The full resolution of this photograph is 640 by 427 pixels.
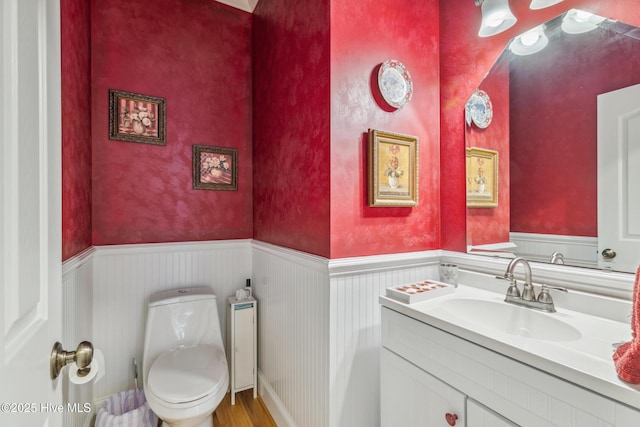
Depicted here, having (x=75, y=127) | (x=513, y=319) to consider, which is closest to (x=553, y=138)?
(x=513, y=319)

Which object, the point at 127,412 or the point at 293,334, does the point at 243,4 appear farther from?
the point at 127,412

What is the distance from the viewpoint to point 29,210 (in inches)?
20.8

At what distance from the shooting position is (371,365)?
4.76 ft

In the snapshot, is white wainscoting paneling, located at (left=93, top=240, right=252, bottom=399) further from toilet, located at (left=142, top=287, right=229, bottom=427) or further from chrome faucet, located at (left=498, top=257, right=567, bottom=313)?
Result: chrome faucet, located at (left=498, top=257, right=567, bottom=313)

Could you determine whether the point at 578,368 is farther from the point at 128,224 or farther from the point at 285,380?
the point at 128,224

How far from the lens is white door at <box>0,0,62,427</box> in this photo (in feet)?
1.44

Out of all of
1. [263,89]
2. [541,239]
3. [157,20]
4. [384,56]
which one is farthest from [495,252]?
[157,20]

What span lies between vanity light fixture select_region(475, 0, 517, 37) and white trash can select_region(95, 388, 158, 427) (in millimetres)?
2881

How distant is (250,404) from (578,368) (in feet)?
6.38

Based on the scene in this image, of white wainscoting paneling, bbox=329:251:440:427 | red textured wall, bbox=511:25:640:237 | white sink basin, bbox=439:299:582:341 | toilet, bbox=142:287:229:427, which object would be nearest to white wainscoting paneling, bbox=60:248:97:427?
toilet, bbox=142:287:229:427

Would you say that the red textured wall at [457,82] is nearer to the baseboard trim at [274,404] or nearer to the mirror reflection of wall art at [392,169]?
the mirror reflection of wall art at [392,169]

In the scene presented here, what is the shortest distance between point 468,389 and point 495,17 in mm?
1732

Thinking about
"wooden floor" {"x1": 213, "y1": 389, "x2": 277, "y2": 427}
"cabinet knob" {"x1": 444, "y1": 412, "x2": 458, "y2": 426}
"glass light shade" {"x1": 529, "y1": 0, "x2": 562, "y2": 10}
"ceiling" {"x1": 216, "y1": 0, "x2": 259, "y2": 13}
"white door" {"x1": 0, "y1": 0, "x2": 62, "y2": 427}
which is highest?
"ceiling" {"x1": 216, "y1": 0, "x2": 259, "y2": 13}

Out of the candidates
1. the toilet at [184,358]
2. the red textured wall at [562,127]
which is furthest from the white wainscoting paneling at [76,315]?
the red textured wall at [562,127]
